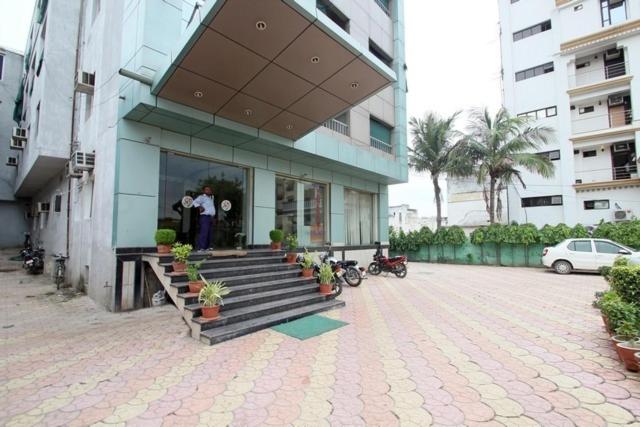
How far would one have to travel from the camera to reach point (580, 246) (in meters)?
11.0

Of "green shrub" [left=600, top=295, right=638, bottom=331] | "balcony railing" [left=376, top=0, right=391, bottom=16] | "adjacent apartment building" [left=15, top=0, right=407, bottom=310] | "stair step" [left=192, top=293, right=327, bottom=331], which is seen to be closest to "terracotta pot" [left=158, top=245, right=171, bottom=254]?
"adjacent apartment building" [left=15, top=0, right=407, bottom=310]

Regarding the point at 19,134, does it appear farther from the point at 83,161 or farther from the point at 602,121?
the point at 602,121

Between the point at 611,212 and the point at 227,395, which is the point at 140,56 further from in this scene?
the point at 611,212

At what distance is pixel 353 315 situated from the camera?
550 cm

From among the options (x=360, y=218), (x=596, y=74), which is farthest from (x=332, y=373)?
(x=596, y=74)

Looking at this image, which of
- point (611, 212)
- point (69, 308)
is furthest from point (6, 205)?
point (611, 212)

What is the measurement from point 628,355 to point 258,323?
4.47 metres

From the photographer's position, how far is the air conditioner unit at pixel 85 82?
742cm

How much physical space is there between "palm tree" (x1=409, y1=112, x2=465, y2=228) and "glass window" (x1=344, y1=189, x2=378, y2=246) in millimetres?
6667

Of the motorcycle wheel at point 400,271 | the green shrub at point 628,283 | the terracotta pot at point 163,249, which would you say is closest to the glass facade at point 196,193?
the terracotta pot at point 163,249

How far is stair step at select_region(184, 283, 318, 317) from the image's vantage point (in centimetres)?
460

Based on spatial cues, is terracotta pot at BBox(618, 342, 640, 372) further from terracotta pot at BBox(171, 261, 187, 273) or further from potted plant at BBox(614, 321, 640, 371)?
terracotta pot at BBox(171, 261, 187, 273)

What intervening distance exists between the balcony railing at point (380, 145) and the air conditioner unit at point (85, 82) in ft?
29.3

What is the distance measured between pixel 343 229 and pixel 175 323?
7.08 meters
